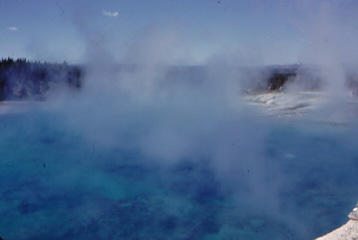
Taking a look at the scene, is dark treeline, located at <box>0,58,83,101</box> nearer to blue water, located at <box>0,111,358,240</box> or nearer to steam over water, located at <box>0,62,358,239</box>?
steam over water, located at <box>0,62,358,239</box>

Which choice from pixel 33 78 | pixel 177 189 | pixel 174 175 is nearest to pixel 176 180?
pixel 174 175

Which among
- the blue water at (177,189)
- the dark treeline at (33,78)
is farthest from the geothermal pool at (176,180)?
the dark treeline at (33,78)

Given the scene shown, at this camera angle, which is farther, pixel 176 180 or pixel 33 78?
pixel 33 78

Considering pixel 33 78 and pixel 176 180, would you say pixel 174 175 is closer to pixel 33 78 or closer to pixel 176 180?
pixel 176 180

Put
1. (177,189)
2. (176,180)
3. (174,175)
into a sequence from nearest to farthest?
(177,189)
(176,180)
(174,175)

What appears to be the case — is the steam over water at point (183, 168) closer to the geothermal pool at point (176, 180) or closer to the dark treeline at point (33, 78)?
the geothermal pool at point (176, 180)

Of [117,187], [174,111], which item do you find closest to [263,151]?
[117,187]
